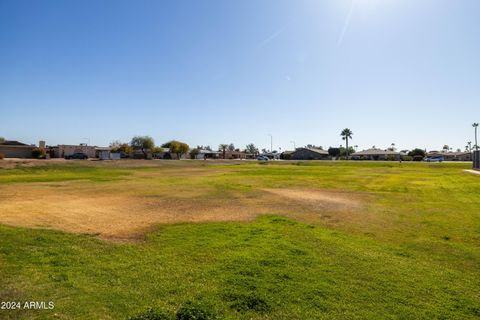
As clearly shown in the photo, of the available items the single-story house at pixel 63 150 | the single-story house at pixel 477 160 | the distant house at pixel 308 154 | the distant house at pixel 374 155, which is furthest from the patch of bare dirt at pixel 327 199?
the distant house at pixel 374 155

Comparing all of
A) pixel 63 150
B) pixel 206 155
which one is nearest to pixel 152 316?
pixel 63 150

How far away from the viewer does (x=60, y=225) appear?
45.0ft

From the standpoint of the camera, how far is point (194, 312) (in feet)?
21.9

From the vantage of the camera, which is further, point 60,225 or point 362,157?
point 362,157

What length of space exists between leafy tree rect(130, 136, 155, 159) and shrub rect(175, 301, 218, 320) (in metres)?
132

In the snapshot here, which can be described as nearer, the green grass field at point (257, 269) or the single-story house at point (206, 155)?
the green grass field at point (257, 269)

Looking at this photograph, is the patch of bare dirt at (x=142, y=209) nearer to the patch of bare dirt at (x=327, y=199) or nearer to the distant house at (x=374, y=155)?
the patch of bare dirt at (x=327, y=199)

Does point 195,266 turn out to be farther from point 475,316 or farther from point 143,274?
point 475,316

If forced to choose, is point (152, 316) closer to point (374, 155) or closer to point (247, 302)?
point (247, 302)

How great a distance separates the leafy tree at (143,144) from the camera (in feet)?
441

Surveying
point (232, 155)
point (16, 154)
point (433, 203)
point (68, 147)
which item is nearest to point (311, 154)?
point (232, 155)

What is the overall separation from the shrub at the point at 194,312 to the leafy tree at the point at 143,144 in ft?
434

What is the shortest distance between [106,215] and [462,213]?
727 inches

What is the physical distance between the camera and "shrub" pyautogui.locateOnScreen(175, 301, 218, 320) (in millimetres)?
6543
